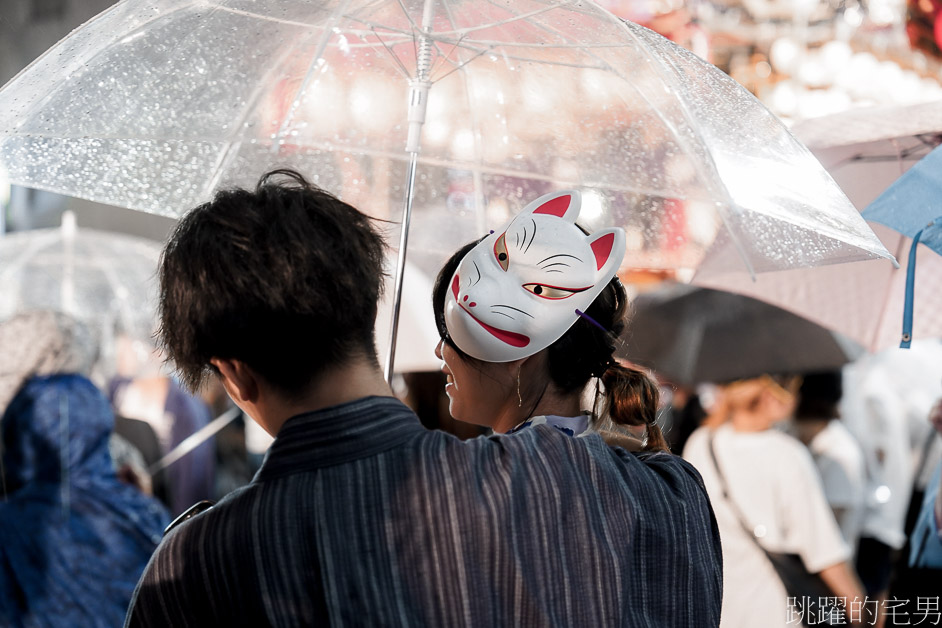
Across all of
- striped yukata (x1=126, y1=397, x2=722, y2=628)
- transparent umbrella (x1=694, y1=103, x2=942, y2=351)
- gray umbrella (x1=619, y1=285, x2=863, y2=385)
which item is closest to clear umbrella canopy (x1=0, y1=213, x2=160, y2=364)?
gray umbrella (x1=619, y1=285, x2=863, y2=385)

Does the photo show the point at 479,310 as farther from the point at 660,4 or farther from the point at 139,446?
the point at 660,4

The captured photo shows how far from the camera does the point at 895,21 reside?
830cm

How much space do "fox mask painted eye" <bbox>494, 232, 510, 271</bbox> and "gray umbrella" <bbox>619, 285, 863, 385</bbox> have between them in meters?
3.46

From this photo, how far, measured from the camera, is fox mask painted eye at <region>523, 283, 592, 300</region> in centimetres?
183

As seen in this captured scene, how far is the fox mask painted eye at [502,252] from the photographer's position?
185cm

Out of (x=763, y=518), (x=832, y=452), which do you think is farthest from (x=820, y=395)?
(x=763, y=518)

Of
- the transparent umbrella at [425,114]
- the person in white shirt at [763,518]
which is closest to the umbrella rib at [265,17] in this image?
the transparent umbrella at [425,114]

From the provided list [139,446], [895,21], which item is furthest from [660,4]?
[139,446]

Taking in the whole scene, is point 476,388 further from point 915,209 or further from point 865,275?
point 865,275

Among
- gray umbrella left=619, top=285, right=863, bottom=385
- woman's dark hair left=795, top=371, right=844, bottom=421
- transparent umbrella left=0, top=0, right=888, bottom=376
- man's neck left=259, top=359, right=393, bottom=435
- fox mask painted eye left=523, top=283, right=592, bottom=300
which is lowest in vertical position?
woman's dark hair left=795, top=371, right=844, bottom=421

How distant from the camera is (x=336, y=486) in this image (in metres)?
1.32

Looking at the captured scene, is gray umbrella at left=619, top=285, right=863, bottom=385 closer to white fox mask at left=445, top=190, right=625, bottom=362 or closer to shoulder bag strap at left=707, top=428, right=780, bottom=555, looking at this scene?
shoulder bag strap at left=707, top=428, right=780, bottom=555

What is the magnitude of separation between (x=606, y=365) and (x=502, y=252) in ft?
1.13

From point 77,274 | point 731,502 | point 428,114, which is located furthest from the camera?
point 77,274
